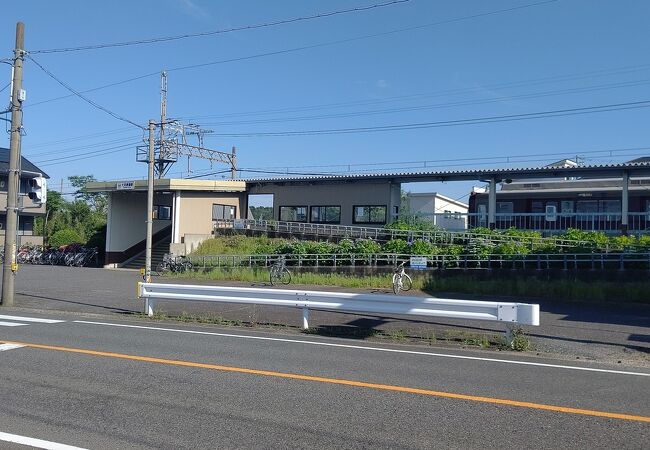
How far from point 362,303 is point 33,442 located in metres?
7.31

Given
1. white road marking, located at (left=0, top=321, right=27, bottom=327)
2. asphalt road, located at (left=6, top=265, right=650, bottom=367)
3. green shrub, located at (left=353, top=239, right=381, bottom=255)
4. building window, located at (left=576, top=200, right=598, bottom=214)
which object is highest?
building window, located at (left=576, top=200, right=598, bottom=214)

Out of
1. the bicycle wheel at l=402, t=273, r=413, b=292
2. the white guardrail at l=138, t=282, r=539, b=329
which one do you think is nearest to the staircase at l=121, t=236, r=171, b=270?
the bicycle wheel at l=402, t=273, r=413, b=292

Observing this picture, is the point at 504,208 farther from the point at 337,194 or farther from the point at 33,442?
the point at 33,442

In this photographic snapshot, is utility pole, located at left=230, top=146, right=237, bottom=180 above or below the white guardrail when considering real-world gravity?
above

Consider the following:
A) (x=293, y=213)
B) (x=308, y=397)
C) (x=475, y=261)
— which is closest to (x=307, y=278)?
(x=475, y=261)

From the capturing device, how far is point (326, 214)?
4191cm

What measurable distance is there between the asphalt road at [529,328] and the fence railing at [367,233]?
8331mm

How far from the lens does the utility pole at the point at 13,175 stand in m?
16.6

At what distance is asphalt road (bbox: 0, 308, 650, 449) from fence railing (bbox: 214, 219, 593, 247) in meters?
17.2

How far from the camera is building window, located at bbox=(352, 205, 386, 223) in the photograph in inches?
1553

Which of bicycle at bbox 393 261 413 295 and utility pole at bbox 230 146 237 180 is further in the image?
utility pole at bbox 230 146 237 180

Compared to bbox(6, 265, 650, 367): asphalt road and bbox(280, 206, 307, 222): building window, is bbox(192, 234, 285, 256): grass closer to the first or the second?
bbox(280, 206, 307, 222): building window

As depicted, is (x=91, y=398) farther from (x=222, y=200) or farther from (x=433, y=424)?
(x=222, y=200)

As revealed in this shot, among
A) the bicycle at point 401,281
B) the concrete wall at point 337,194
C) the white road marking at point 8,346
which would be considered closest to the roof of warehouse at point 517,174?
the concrete wall at point 337,194
